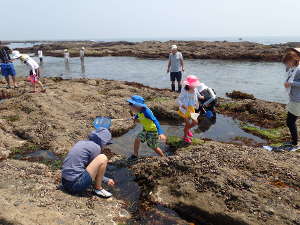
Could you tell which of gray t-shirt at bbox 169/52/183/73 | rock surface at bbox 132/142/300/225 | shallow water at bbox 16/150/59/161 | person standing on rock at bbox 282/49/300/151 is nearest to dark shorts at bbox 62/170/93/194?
rock surface at bbox 132/142/300/225

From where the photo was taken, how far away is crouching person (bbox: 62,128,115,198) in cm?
572

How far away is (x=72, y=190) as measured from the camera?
591cm

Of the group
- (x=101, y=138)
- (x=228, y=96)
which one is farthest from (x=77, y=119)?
(x=228, y=96)

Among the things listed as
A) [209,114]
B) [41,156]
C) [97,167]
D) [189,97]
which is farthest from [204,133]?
[97,167]

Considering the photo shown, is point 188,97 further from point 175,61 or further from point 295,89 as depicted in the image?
point 175,61

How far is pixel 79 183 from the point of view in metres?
5.77

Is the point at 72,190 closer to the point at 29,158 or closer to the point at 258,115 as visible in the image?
the point at 29,158

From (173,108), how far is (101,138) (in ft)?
24.9

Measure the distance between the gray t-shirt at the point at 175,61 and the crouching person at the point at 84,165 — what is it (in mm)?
11276

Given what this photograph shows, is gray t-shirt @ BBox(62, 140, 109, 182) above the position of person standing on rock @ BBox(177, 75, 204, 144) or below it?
below

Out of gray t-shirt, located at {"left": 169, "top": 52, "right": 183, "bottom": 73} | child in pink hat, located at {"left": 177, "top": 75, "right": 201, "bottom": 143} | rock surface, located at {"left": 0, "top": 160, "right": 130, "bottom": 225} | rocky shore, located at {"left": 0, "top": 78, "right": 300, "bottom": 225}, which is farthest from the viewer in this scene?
gray t-shirt, located at {"left": 169, "top": 52, "right": 183, "bottom": 73}

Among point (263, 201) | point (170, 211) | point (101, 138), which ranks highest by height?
point (101, 138)

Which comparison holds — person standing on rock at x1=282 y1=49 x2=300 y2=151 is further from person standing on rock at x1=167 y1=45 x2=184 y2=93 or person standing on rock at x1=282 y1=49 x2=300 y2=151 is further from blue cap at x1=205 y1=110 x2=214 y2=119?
person standing on rock at x1=167 y1=45 x2=184 y2=93

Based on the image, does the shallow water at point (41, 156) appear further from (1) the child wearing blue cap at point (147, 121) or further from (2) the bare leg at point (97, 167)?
→ (2) the bare leg at point (97, 167)
